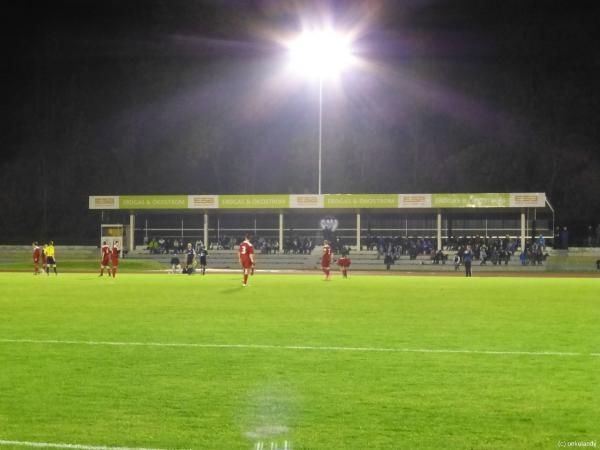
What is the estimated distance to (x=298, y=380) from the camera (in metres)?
8.69

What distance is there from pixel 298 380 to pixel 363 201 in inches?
1989

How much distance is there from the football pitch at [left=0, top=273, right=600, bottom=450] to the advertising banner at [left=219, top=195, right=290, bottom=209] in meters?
43.1

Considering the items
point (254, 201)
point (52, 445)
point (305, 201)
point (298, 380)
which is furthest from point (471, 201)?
point (52, 445)

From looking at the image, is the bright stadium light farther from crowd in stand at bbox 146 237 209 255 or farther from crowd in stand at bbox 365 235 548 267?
crowd in stand at bbox 146 237 209 255

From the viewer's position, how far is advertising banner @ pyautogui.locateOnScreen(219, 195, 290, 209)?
197ft

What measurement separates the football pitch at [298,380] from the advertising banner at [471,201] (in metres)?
40.0

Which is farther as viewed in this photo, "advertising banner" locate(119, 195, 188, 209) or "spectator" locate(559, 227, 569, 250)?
"advertising banner" locate(119, 195, 188, 209)

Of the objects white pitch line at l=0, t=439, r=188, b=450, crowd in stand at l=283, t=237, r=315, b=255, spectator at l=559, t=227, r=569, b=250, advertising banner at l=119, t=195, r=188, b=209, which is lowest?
white pitch line at l=0, t=439, r=188, b=450

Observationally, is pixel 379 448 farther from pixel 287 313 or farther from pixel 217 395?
pixel 287 313

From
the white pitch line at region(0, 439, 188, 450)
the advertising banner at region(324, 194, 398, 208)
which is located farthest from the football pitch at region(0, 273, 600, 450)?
the advertising banner at region(324, 194, 398, 208)

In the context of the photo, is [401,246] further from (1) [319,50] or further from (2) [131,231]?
(2) [131,231]

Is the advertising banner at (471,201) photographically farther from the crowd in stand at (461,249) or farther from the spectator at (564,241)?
the spectator at (564,241)

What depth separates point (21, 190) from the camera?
77.2m

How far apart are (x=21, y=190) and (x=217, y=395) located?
7450 cm
